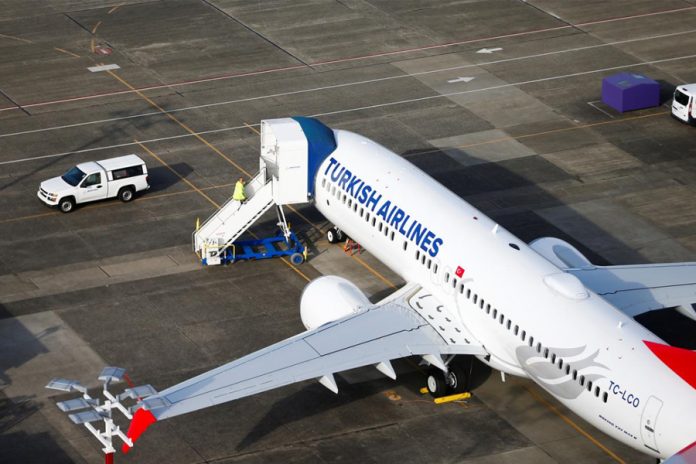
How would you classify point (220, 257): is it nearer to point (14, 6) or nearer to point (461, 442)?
point (461, 442)

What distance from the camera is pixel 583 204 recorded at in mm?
66312

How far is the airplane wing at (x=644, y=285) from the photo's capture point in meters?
50.9

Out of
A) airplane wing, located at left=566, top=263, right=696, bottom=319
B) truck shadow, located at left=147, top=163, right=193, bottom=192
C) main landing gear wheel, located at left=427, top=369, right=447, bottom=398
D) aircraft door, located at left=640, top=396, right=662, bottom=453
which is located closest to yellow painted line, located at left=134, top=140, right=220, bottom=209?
truck shadow, located at left=147, top=163, right=193, bottom=192

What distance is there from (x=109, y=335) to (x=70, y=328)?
6.16 ft

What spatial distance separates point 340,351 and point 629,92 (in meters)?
37.1

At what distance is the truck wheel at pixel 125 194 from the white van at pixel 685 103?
111ft

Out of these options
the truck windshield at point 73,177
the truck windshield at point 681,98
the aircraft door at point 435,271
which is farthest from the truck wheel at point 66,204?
the truck windshield at point 681,98

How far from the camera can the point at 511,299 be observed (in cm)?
4666

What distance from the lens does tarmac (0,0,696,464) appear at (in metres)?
48.0

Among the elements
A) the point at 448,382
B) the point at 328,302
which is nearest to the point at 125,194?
the point at 328,302

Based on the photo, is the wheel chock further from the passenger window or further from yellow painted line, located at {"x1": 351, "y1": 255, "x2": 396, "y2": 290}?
the passenger window

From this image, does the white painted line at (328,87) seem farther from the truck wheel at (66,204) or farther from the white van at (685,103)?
the white van at (685,103)

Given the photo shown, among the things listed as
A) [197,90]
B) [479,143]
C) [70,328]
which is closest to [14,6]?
[197,90]

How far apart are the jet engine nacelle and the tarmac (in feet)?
8.77
